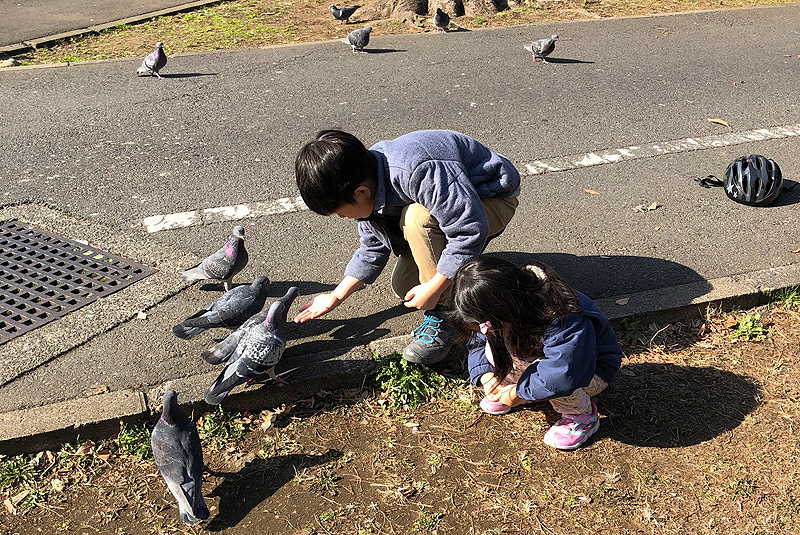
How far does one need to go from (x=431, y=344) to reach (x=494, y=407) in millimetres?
424

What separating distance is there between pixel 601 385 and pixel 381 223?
4.16ft

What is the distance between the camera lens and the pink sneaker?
3.47m

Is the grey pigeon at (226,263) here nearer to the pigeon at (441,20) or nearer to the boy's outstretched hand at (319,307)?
the boy's outstretched hand at (319,307)

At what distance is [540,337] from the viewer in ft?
9.96

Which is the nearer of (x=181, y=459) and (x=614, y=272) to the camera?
(x=181, y=459)

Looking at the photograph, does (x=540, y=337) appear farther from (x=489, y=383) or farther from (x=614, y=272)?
(x=614, y=272)

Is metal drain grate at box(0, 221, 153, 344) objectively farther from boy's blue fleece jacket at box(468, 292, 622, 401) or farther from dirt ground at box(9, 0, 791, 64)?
dirt ground at box(9, 0, 791, 64)

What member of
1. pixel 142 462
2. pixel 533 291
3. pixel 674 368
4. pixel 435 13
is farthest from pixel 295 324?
pixel 435 13

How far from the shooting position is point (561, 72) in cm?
845

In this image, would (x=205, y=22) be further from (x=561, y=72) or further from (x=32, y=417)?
(x=32, y=417)

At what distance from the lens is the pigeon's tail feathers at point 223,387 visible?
3314 mm

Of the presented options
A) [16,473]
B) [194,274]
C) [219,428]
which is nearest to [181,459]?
[219,428]

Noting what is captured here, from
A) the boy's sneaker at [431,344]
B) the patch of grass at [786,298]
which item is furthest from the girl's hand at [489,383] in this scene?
the patch of grass at [786,298]

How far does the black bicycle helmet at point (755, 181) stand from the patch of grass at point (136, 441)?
13.8ft
